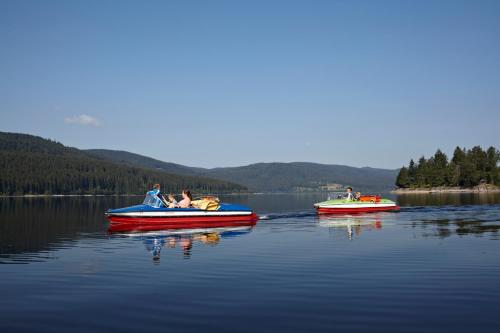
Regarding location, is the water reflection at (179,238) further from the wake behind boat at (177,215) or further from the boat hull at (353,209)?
the boat hull at (353,209)

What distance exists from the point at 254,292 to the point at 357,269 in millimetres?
6323

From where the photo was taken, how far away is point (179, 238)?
35.9m

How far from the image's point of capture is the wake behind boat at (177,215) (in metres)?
44.0

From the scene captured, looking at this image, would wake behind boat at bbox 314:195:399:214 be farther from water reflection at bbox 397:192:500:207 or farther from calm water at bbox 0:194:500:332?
calm water at bbox 0:194:500:332

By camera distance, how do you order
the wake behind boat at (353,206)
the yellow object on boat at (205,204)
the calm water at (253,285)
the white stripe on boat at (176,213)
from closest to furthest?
the calm water at (253,285) → the white stripe on boat at (176,213) → the yellow object on boat at (205,204) → the wake behind boat at (353,206)

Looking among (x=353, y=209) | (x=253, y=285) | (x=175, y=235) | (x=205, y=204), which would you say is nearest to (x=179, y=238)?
(x=175, y=235)

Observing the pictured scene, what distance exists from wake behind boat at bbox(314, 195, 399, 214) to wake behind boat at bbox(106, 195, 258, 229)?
16180 mm

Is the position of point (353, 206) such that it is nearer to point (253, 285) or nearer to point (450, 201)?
point (450, 201)

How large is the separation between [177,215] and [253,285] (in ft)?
91.8

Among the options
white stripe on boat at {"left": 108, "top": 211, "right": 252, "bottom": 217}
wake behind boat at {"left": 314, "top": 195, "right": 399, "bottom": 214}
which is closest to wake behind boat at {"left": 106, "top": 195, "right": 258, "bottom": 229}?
white stripe on boat at {"left": 108, "top": 211, "right": 252, "bottom": 217}

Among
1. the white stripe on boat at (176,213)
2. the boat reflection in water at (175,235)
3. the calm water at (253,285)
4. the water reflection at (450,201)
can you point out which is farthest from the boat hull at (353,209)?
the calm water at (253,285)

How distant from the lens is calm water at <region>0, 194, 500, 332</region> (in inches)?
522

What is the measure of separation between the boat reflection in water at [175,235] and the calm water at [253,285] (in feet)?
1.04

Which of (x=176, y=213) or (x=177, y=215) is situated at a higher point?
(x=176, y=213)
